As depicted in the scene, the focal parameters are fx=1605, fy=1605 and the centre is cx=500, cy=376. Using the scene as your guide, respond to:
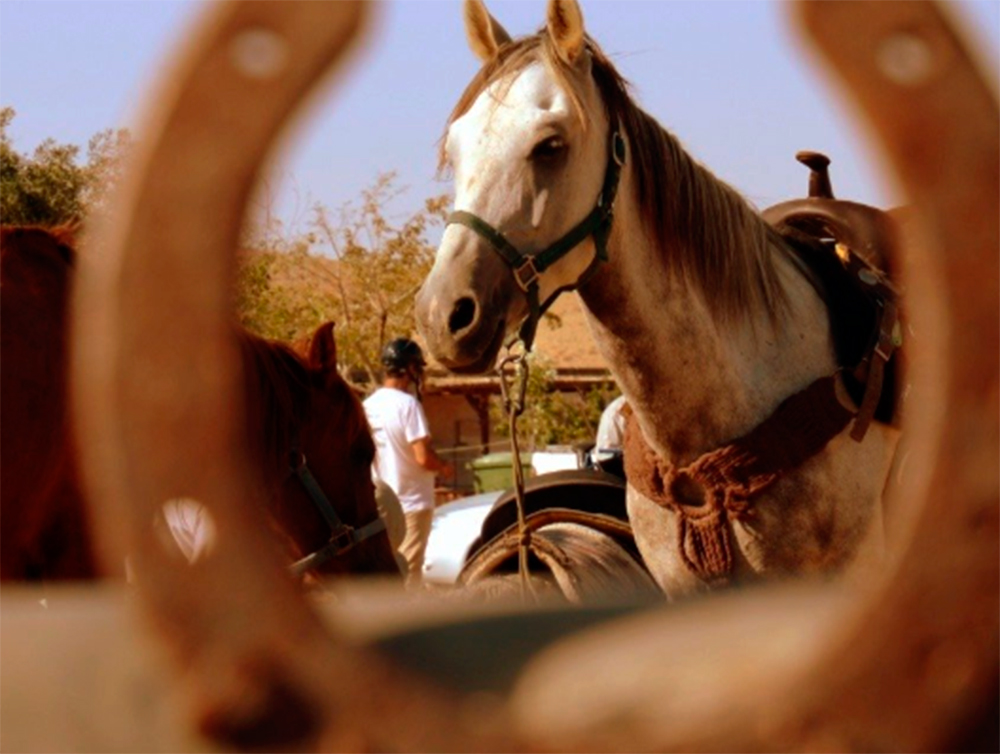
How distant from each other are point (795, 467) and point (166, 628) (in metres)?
3.42

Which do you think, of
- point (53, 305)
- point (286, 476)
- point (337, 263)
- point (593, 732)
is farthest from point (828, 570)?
point (337, 263)

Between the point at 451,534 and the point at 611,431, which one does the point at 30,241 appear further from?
the point at 451,534

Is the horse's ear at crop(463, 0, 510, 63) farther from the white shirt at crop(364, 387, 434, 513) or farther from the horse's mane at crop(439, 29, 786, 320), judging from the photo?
the white shirt at crop(364, 387, 434, 513)

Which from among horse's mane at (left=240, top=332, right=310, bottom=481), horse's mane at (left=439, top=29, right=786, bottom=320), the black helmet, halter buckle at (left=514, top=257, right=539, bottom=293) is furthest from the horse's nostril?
the black helmet

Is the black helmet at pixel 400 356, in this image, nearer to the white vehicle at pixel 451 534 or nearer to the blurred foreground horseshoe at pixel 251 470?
the white vehicle at pixel 451 534

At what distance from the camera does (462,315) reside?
11.5 feet

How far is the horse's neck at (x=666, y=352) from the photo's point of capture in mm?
3785

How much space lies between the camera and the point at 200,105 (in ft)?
1.50

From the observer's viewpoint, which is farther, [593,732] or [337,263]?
[337,263]

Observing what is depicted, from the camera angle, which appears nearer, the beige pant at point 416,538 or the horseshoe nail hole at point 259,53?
the horseshoe nail hole at point 259,53

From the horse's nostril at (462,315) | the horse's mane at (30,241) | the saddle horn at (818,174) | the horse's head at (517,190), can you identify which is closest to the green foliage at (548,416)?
the saddle horn at (818,174)

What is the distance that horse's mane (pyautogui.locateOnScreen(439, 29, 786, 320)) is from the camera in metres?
3.82

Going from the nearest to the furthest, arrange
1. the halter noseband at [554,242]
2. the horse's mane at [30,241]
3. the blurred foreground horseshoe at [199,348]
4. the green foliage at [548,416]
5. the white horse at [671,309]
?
the blurred foreground horseshoe at [199,348] < the horse's mane at [30,241] < the halter noseband at [554,242] < the white horse at [671,309] < the green foliage at [548,416]

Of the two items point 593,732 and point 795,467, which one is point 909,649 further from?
point 795,467
